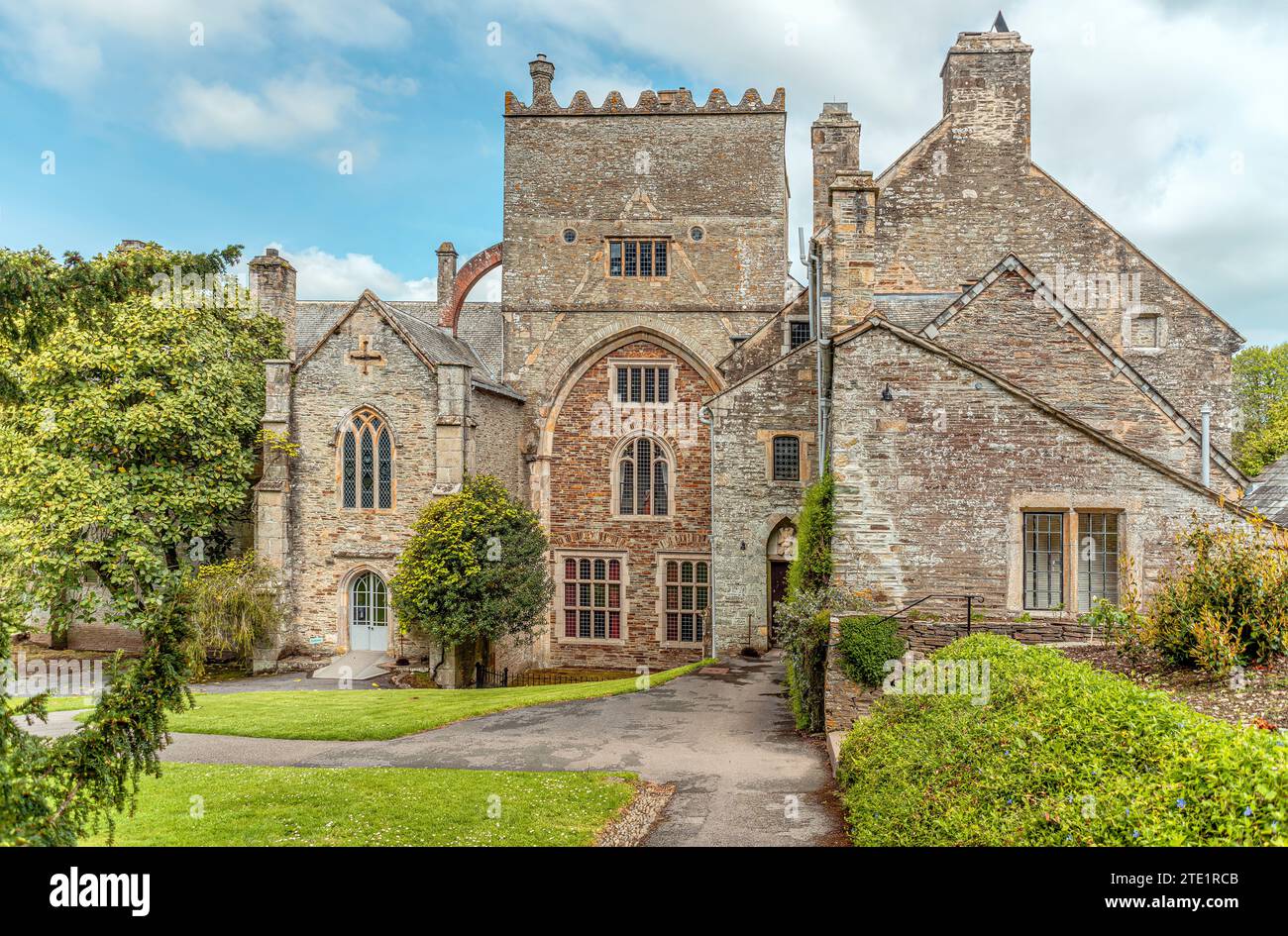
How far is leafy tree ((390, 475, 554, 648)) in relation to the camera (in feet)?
73.3

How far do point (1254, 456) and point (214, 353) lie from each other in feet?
150

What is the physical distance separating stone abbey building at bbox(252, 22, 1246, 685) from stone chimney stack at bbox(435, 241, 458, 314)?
0.30 ft

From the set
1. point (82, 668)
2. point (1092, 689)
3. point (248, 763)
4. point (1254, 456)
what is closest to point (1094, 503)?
point (1092, 689)

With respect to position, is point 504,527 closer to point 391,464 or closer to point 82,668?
point 391,464

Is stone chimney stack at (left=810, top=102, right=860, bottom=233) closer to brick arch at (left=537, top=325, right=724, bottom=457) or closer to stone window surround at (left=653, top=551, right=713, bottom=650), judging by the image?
brick arch at (left=537, top=325, right=724, bottom=457)

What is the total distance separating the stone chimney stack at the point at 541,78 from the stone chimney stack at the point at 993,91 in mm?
15272

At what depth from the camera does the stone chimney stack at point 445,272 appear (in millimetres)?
31172

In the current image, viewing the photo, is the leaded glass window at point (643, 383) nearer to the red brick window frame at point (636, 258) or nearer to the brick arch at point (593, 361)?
the brick arch at point (593, 361)

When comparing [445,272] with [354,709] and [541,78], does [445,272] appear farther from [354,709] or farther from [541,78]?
[354,709]

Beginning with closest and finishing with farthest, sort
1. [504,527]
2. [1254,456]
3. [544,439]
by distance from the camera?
[504,527]
[544,439]
[1254,456]

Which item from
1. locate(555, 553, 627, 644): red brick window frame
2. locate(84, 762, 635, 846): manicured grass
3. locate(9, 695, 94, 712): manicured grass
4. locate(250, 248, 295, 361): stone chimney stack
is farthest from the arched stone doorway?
locate(9, 695, 94, 712): manicured grass

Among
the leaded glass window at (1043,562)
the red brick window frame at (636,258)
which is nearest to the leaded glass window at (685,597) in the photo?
the red brick window frame at (636,258)
